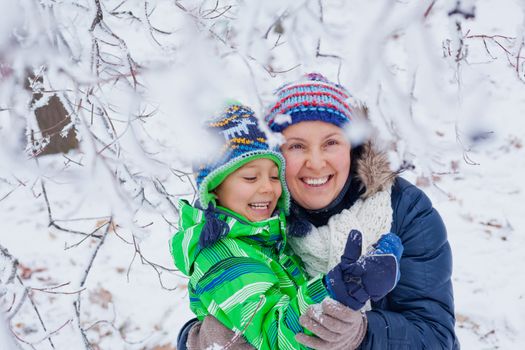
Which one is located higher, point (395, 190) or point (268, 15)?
point (268, 15)

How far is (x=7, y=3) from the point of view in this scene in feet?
3.93

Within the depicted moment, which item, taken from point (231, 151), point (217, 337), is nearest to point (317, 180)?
point (231, 151)

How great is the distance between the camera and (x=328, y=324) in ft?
4.67

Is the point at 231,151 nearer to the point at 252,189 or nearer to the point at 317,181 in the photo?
the point at 252,189

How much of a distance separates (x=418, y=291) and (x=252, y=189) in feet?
2.52

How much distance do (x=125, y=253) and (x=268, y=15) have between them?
401 centimetres

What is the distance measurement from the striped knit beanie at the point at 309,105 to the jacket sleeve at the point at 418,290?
1.46ft

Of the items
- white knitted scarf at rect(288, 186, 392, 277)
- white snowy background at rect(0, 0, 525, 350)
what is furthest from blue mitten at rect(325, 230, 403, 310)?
white knitted scarf at rect(288, 186, 392, 277)

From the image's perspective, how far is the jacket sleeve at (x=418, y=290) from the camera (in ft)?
5.59

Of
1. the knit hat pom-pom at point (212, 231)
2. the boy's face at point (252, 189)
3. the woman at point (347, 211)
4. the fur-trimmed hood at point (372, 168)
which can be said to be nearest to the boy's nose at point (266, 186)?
the boy's face at point (252, 189)

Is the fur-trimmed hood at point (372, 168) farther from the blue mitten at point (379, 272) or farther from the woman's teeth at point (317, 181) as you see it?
the blue mitten at point (379, 272)

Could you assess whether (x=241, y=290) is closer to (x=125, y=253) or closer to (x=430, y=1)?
(x=430, y=1)

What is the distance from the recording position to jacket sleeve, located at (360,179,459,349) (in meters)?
1.71

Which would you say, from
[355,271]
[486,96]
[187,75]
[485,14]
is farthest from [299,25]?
[485,14]
